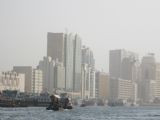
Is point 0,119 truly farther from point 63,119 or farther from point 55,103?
point 55,103

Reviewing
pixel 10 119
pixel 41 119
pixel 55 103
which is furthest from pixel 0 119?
pixel 55 103

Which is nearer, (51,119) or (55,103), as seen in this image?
(51,119)

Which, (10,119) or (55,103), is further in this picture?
(55,103)

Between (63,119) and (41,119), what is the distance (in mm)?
5086

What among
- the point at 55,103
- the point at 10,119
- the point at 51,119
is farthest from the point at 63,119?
the point at 55,103

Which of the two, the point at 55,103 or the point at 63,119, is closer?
the point at 63,119

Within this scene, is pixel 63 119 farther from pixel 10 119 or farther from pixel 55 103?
pixel 55 103

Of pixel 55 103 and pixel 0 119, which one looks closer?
pixel 0 119

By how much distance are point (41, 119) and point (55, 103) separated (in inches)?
2584

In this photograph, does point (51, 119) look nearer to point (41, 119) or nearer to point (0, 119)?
point (41, 119)

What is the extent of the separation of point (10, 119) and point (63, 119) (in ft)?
41.4

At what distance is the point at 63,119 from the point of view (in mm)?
132375

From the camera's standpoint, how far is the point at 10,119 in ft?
419

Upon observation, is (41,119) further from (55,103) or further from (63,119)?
(55,103)
